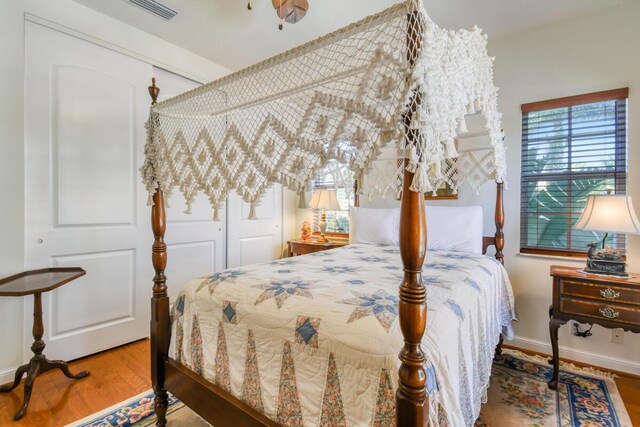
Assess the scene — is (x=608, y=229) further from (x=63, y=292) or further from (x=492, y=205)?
(x=63, y=292)

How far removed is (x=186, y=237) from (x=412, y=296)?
282 centimetres

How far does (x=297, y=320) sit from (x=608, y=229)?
2.07m

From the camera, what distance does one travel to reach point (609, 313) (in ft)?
6.31

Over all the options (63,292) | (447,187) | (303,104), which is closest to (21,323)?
(63,292)

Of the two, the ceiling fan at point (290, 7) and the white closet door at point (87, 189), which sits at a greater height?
the ceiling fan at point (290, 7)

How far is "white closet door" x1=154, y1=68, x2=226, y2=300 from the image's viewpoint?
118 inches

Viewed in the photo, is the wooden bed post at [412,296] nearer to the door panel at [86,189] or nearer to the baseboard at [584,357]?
the baseboard at [584,357]

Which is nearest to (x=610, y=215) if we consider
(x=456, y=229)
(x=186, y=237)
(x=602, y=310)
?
(x=602, y=310)

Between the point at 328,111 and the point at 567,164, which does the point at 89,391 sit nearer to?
the point at 328,111

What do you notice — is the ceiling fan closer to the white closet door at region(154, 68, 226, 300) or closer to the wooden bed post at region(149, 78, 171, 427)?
the wooden bed post at region(149, 78, 171, 427)

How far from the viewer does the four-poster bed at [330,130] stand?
0.85 metres

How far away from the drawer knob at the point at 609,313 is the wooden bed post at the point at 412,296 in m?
1.85

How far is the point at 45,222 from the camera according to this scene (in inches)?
88.6

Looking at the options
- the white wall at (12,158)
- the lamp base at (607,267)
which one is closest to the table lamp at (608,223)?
the lamp base at (607,267)
